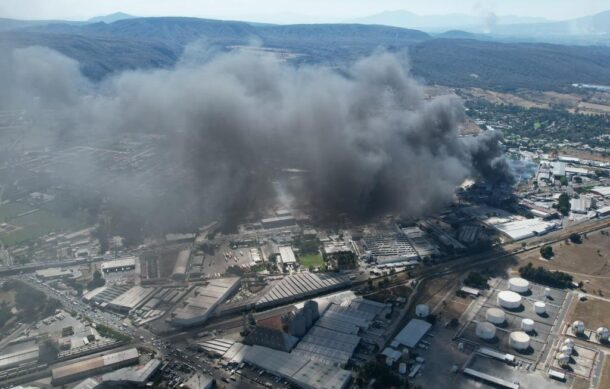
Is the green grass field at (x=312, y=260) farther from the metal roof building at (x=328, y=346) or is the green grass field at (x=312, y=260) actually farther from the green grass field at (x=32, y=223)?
→ the green grass field at (x=32, y=223)

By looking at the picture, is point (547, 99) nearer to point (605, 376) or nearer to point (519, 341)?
point (519, 341)

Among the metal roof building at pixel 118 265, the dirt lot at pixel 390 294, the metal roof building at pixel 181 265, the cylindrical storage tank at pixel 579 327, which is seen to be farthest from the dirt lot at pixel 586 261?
the metal roof building at pixel 118 265

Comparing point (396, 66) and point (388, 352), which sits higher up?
point (396, 66)

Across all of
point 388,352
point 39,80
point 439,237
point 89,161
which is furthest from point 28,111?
point 388,352

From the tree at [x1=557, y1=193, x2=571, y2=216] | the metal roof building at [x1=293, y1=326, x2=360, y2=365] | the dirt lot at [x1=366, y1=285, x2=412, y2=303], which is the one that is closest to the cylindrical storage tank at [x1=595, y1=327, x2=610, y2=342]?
the dirt lot at [x1=366, y1=285, x2=412, y2=303]

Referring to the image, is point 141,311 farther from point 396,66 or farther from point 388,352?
point 396,66
